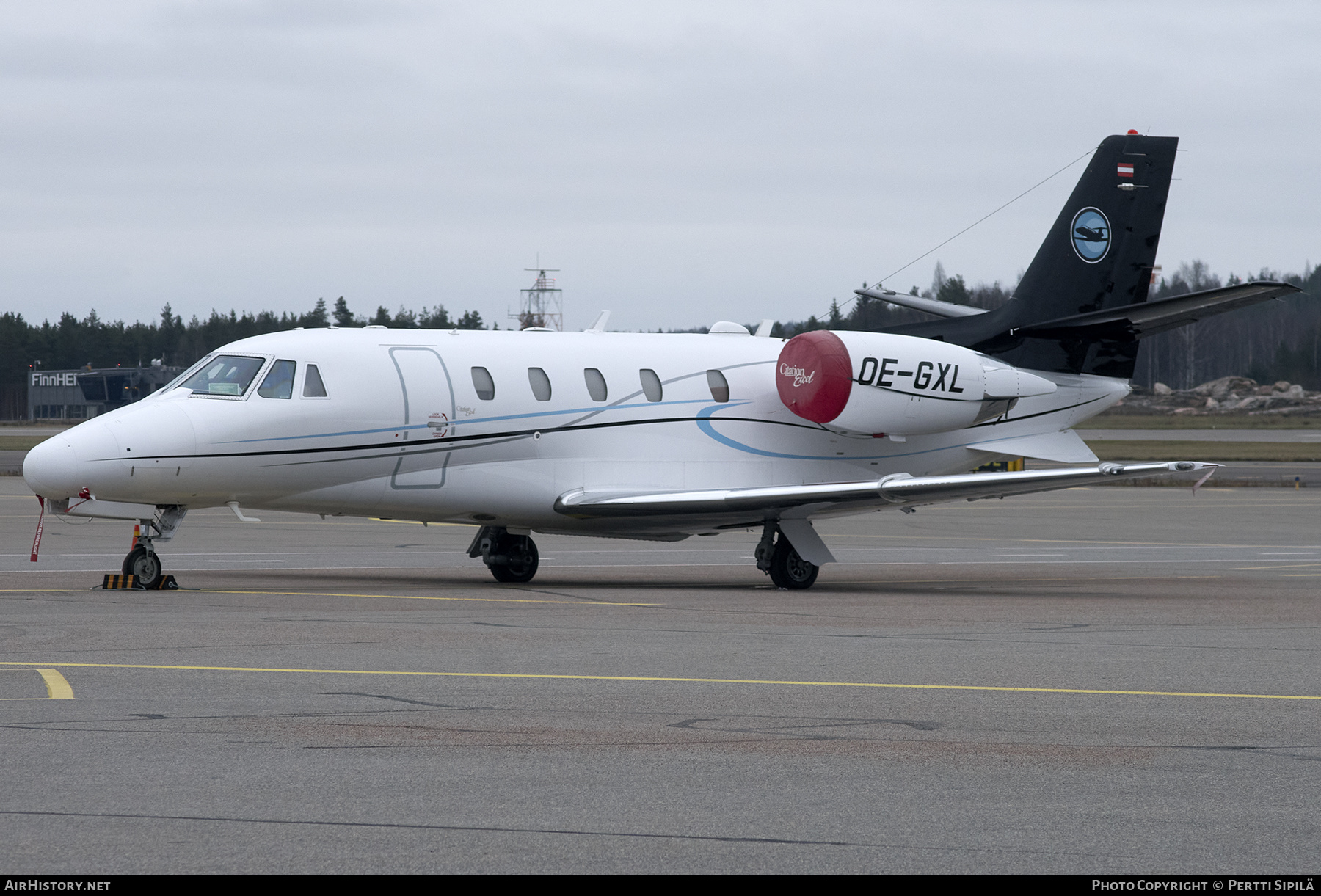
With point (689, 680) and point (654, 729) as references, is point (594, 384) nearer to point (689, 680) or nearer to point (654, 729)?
point (689, 680)

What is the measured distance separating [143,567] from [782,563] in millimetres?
8230

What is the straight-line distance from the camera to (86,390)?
337 feet

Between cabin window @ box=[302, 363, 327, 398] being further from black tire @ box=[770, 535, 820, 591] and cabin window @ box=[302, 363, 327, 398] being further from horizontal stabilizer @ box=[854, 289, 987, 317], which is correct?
horizontal stabilizer @ box=[854, 289, 987, 317]

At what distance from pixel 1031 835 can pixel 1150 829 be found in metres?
0.56

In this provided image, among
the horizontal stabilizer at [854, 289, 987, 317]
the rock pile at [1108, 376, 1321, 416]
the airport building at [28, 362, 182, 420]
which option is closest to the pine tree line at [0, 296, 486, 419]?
the airport building at [28, 362, 182, 420]

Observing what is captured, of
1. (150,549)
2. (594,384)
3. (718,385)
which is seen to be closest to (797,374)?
(718,385)

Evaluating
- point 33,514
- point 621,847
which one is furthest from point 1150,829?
point 33,514

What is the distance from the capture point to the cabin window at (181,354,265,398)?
1866 centimetres

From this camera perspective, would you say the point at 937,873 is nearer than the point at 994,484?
Yes

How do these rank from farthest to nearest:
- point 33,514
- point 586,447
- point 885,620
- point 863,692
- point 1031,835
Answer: point 33,514, point 586,447, point 885,620, point 863,692, point 1031,835

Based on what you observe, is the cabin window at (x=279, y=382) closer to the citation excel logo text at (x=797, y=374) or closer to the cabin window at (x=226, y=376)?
the cabin window at (x=226, y=376)

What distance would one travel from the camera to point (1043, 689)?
11.0 metres

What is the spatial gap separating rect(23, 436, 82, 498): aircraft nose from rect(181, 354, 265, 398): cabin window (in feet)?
5.86

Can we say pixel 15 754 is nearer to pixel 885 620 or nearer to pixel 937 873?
pixel 937 873
